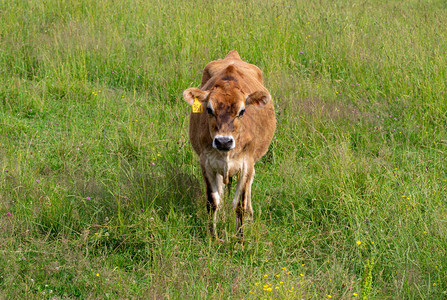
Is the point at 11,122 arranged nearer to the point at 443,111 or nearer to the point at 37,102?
the point at 37,102

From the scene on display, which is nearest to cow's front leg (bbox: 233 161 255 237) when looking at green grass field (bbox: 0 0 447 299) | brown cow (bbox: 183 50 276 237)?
brown cow (bbox: 183 50 276 237)

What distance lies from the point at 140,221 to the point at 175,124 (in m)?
2.06

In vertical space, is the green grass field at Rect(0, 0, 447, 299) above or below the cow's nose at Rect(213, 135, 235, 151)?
below

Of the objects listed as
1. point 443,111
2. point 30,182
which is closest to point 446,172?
point 443,111

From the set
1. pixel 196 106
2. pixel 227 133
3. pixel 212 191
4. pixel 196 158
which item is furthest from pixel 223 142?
pixel 196 158

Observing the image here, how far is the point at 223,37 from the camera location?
779 cm

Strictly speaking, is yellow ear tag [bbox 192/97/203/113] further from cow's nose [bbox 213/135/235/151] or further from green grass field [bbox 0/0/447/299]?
green grass field [bbox 0/0/447/299]

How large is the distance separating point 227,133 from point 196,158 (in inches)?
53.9

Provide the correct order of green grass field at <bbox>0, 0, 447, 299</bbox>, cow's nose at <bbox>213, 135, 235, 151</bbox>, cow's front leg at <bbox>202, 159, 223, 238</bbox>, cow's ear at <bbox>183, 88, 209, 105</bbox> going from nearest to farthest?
1. green grass field at <bbox>0, 0, 447, 299</bbox>
2. cow's nose at <bbox>213, 135, 235, 151</bbox>
3. cow's ear at <bbox>183, 88, 209, 105</bbox>
4. cow's front leg at <bbox>202, 159, 223, 238</bbox>

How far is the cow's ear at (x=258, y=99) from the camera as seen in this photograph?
4316 millimetres

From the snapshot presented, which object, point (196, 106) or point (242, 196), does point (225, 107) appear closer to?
point (196, 106)

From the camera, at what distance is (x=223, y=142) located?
12.9ft

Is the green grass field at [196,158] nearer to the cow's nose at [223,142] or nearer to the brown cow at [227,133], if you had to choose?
the brown cow at [227,133]

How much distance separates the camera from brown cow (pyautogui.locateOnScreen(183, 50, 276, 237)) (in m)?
4.12
